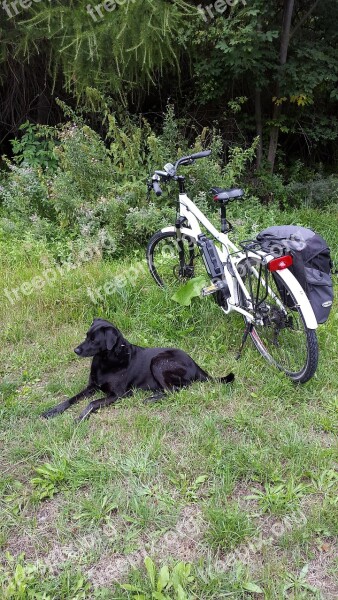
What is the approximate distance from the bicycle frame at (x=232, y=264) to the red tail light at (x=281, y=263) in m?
0.07

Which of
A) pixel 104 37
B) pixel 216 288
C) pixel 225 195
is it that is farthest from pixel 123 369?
pixel 104 37

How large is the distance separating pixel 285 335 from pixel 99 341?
1.28 meters

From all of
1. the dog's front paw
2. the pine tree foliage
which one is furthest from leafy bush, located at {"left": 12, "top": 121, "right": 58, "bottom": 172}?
the dog's front paw

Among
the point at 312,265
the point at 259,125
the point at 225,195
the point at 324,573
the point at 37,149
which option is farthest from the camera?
the point at 259,125

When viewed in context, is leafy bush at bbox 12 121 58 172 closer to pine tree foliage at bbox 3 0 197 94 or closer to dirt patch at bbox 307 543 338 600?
pine tree foliage at bbox 3 0 197 94

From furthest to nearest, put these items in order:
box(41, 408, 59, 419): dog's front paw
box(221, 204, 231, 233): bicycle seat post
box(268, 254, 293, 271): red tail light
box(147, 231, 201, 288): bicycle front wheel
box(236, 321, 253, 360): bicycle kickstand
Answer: box(147, 231, 201, 288): bicycle front wheel < box(221, 204, 231, 233): bicycle seat post < box(236, 321, 253, 360): bicycle kickstand < box(41, 408, 59, 419): dog's front paw < box(268, 254, 293, 271): red tail light

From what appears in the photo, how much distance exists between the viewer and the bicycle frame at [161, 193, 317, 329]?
9.27 feet

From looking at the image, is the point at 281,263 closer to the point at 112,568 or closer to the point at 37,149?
the point at 112,568

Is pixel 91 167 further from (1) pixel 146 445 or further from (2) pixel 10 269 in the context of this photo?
(1) pixel 146 445

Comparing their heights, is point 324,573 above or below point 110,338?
below

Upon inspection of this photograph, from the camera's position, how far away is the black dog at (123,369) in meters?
3.06

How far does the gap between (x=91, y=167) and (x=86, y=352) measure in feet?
11.7

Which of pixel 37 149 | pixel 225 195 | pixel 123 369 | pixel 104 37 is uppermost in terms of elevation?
pixel 104 37

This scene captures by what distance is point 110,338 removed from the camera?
306 centimetres
